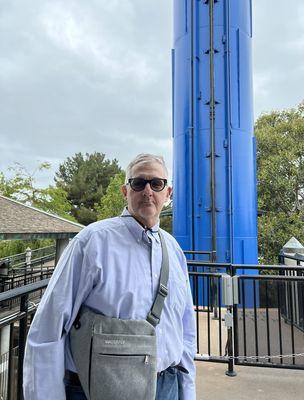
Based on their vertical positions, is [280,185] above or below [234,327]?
above

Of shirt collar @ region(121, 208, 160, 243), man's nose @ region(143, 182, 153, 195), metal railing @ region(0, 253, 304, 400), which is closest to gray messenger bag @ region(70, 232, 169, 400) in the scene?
shirt collar @ region(121, 208, 160, 243)

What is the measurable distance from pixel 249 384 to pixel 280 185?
42.4 feet

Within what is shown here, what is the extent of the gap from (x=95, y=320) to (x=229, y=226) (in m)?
6.68

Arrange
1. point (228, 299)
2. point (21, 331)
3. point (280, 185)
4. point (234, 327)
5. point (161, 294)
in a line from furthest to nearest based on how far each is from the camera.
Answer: point (280, 185), point (234, 327), point (228, 299), point (21, 331), point (161, 294)

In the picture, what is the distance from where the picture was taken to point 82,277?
1213mm

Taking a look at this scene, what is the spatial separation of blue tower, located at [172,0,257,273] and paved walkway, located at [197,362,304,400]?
4.06 m

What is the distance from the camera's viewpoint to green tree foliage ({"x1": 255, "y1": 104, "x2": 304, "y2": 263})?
46.3 ft

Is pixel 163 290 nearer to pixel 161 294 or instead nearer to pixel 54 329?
pixel 161 294

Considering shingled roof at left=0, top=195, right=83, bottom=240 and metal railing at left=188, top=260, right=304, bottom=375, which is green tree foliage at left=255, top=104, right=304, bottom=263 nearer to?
metal railing at left=188, top=260, right=304, bottom=375

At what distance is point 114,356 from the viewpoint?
3.77 ft

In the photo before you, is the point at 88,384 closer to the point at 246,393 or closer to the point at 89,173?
the point at 246,393

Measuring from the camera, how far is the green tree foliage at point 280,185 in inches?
555

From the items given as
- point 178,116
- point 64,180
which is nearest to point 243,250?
point 178,116

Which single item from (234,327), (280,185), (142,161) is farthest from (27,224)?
(142,161)
